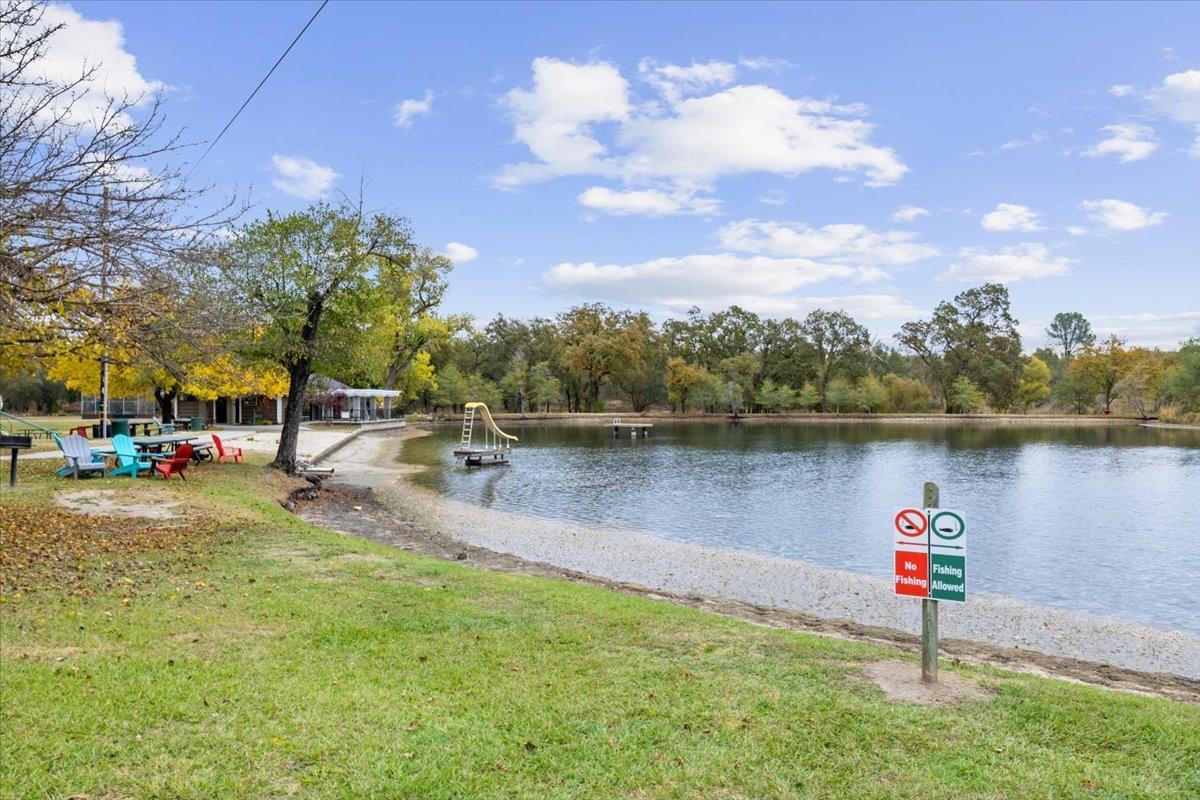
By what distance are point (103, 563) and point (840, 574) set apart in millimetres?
10833

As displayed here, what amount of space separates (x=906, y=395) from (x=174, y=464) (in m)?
82.6

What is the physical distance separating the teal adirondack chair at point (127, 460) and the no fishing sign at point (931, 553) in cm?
1578

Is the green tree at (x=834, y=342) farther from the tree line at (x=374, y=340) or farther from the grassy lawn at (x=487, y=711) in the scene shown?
the grassy lawn at (x=487, y=711)

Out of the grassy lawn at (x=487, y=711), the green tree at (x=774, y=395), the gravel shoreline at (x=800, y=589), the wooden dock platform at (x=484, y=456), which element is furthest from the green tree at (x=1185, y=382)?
the grassy lawn at (x=487, y=711)

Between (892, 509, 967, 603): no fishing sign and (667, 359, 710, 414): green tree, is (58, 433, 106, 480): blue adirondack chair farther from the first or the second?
(667, 359, 710, 414): green tree

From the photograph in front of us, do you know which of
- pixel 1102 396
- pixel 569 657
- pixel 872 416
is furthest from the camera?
pixel 1102 396

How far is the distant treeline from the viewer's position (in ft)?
266

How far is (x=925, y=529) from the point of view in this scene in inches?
219

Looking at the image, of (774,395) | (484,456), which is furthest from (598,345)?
(484,456)

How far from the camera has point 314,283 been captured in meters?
20.1

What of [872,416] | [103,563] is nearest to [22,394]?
[103,563]

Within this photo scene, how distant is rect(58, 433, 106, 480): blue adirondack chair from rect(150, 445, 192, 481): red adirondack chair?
110cm

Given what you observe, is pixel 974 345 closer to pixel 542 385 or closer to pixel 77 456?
pixel 542 385

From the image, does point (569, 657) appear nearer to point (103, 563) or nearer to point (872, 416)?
point (103, 563)
